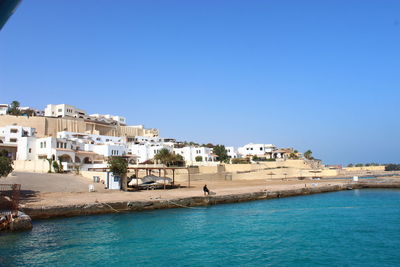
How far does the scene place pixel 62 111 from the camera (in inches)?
3383

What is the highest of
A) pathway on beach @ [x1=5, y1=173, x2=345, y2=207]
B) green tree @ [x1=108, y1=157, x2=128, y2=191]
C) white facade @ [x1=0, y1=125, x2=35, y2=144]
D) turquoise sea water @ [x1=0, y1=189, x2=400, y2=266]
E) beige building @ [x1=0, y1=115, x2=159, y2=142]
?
beige building @ [x1=0, y1=115, x2=159, y2=142]

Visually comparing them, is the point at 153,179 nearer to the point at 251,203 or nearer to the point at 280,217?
the point at 251,203

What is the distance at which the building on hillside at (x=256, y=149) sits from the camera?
329 ft

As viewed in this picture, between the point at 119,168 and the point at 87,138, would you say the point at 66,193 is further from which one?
the point at 87,138

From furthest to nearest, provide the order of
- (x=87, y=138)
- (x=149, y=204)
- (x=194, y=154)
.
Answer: (x=194, y=154)
(x=87, y=138)
(x=149, y=204)

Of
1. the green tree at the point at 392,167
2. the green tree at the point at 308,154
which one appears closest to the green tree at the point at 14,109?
the green tree at the point at 308,154

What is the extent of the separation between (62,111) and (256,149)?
57943 millimetres

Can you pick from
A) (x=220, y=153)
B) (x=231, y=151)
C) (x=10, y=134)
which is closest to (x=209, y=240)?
(x=10, y=134)

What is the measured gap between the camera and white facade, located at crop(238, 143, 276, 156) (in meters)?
101

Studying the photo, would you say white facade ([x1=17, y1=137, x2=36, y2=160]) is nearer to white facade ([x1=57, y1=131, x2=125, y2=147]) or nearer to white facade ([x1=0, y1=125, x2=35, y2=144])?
white facade ([x1=0, y1=125, x2=35, y2=144])

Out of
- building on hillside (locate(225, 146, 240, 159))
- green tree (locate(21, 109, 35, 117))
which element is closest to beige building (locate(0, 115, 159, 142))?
green tree (locate(21, 109, 35, 117))

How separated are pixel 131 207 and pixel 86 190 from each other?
8164 millimetres

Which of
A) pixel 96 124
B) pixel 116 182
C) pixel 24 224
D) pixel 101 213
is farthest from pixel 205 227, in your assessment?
pixel 96 124

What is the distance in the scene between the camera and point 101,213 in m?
24.3
